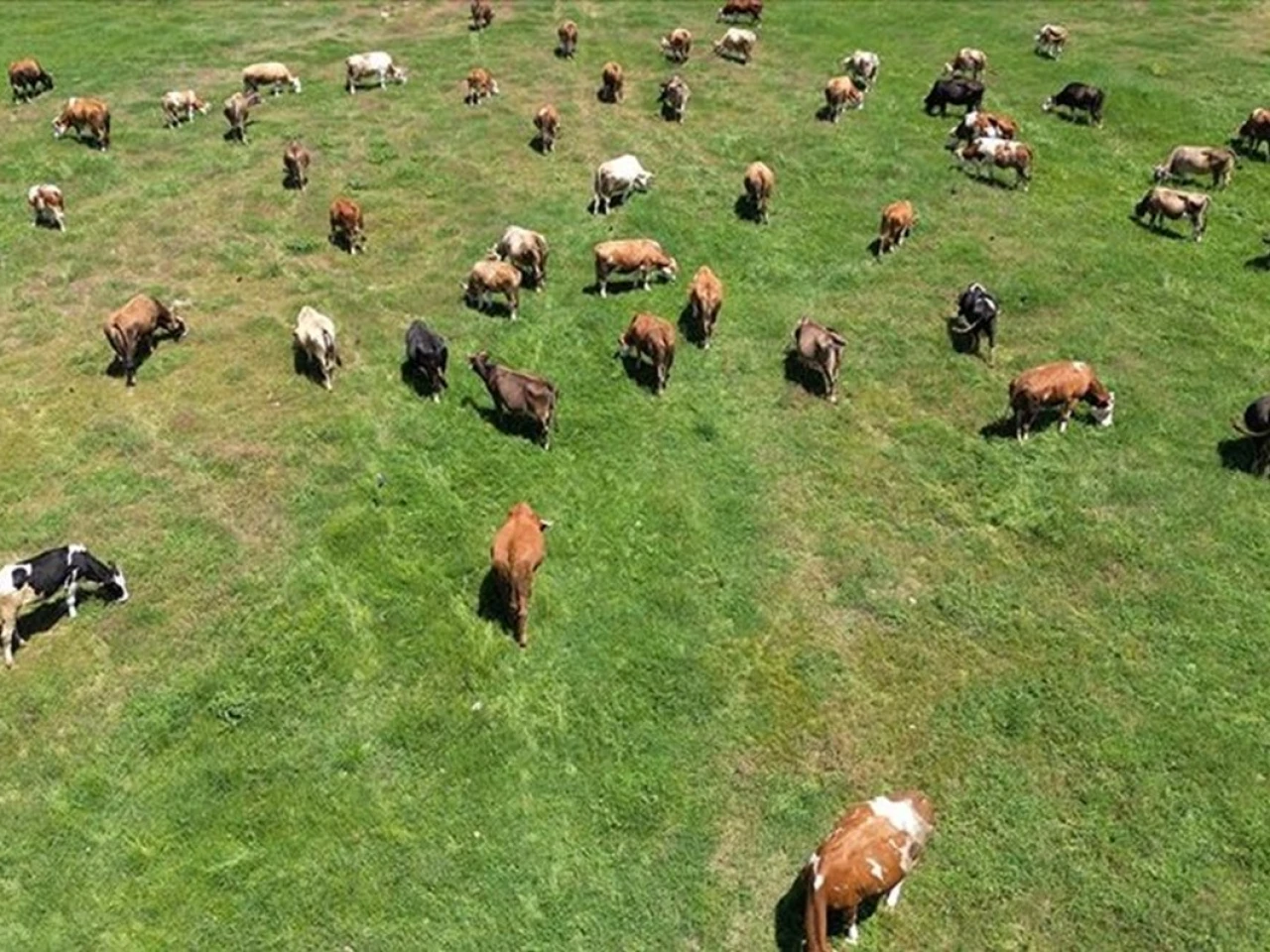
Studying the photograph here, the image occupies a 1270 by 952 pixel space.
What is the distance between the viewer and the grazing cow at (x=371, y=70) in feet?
114

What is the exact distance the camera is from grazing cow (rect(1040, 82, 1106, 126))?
1265 inches

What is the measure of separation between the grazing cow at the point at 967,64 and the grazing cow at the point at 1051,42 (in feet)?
10.5

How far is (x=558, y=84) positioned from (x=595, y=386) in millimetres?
19198

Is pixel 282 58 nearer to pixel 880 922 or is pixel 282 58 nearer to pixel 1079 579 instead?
pixel 1079 579

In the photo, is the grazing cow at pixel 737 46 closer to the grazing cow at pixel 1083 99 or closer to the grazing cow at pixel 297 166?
the grazing cow at pixel 1083 99

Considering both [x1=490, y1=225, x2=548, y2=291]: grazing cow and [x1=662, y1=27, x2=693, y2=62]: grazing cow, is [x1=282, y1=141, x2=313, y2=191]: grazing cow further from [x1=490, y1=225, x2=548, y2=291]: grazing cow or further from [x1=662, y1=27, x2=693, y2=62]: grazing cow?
[x1=662, y1=27, x2=693, y2=62]: grazing cow

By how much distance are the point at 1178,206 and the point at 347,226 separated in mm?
20621

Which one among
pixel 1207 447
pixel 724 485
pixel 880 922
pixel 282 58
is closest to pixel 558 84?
pixel 282 58

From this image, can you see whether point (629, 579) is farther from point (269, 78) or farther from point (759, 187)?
point (269, 78)

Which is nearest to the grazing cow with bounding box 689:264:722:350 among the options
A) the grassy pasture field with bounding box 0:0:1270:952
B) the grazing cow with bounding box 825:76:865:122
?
the grassy pasture field with bounding box 0:0:1270:952

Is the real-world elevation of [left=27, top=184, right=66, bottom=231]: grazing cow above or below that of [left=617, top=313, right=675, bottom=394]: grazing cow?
above

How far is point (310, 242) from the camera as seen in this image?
25.1 metres

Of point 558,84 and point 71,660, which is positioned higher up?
point 558,84

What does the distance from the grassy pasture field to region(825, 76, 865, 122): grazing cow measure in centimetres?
431
